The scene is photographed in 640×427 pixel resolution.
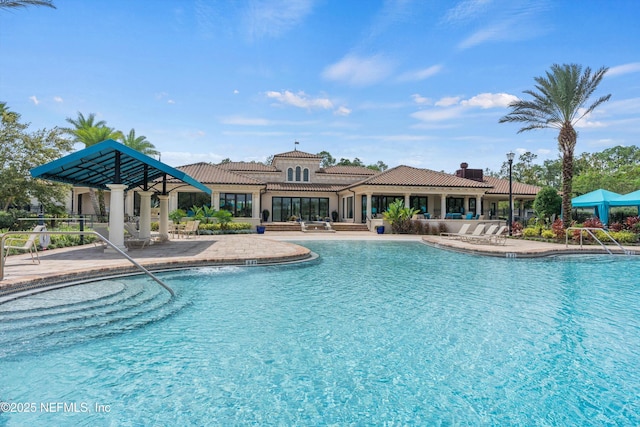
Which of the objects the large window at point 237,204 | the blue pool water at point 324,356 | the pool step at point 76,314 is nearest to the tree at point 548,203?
the blue pool water at point 324,356

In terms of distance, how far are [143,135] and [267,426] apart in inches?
1582

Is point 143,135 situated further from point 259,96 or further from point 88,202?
point 259,96

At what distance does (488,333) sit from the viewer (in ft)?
19.0

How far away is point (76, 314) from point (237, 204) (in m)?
24.4

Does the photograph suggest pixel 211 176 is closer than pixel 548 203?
No

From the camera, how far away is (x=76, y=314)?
636cm

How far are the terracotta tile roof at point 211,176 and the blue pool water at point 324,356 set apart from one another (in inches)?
833

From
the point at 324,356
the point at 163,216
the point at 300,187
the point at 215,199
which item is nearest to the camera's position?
the point at 324,356

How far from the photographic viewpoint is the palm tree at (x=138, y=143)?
3675cm

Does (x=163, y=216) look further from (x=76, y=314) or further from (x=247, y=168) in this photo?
(x=247, y=168)

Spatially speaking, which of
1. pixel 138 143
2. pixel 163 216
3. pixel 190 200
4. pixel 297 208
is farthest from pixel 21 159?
pixel 297 208

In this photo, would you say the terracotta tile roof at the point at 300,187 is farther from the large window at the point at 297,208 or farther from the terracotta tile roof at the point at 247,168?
the terracotta tile roof at the point at 247,168

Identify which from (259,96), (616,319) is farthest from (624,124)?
(616,319)

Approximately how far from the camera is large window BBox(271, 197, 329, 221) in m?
34.5
